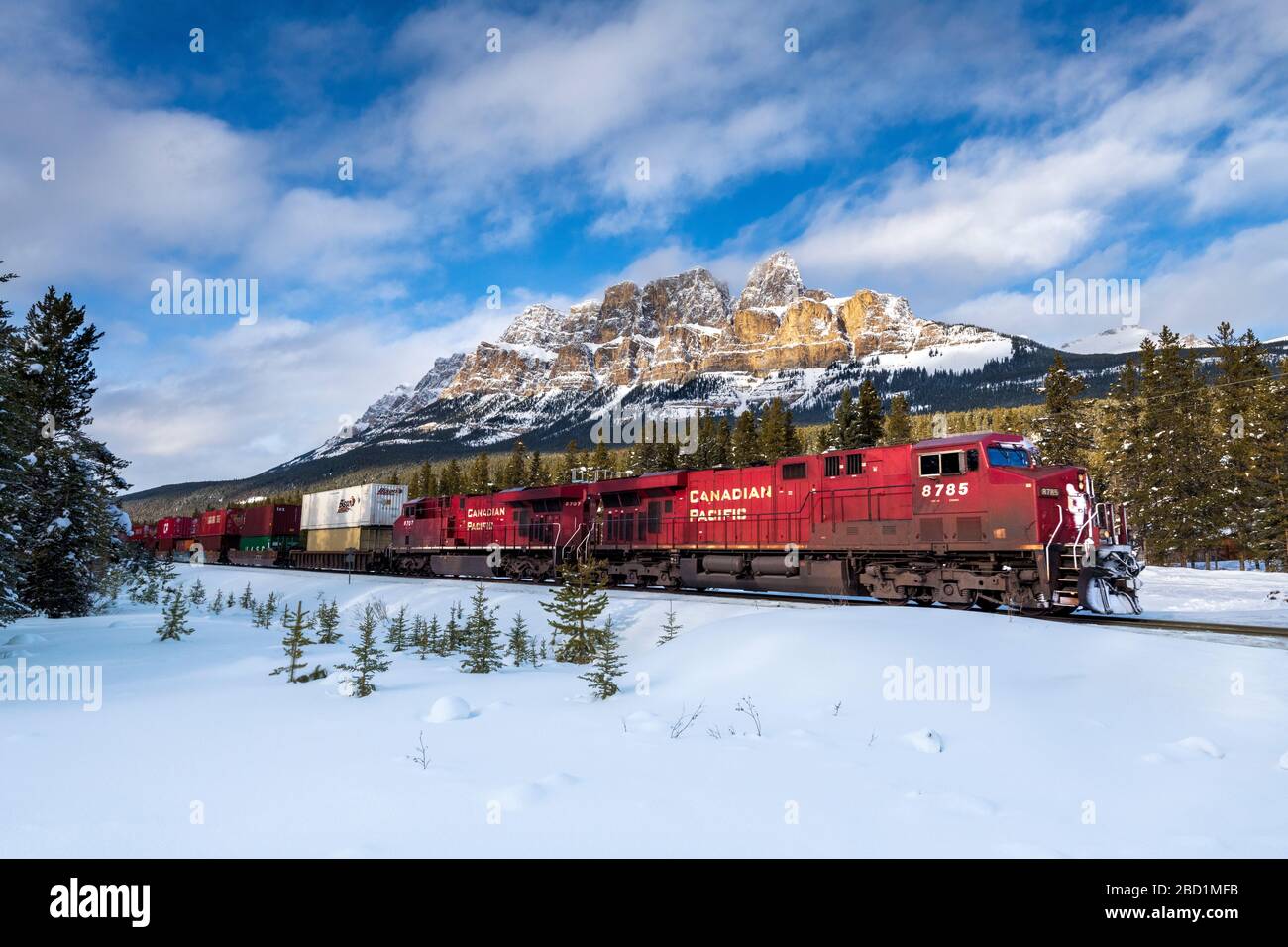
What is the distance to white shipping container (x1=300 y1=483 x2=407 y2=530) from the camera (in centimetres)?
4775

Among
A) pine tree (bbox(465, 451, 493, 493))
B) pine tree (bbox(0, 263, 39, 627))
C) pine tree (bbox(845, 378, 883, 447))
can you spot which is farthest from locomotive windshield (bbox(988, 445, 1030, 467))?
pine tree (bbox(465, 451, 493, 493))

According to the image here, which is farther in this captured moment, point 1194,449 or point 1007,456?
point 1194,449

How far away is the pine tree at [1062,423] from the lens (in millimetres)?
48719

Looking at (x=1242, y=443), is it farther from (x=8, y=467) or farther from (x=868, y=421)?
(x=8, y=467)

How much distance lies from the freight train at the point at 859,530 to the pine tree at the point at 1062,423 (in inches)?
1116

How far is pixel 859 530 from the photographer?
20484 mm

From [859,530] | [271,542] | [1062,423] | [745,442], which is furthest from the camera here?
[745,442]

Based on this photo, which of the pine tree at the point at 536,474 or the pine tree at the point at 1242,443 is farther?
the pine tree at the point at 536,474

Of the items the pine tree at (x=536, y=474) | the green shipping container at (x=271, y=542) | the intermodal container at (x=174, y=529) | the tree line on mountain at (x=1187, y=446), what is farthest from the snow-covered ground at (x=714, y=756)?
the pine tree at (x=536, y=474)

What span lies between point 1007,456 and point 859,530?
4630mm

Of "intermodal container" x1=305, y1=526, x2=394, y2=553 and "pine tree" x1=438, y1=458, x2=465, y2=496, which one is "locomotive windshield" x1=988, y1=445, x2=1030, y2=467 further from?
"pine tree" x1=438, y1=458, x2=465, y2=496

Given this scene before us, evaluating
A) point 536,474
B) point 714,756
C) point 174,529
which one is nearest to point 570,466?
point 536,474

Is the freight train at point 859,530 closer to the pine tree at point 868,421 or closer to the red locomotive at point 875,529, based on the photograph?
the red locomotive at point 875,529
